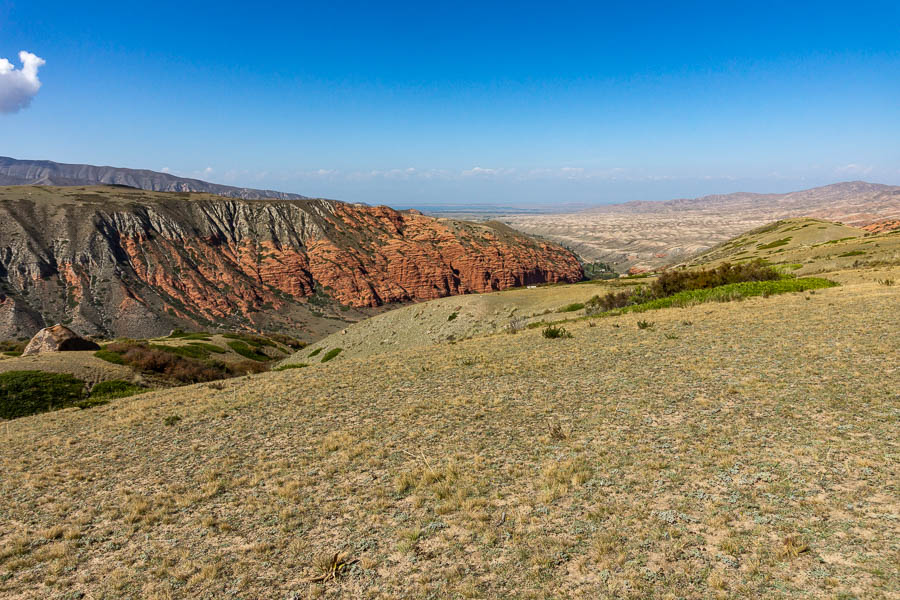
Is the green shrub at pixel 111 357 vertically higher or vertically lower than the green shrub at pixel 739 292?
lower

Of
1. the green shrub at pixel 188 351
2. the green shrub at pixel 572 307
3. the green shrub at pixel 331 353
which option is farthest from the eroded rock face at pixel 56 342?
the green shrub at pixel 572 307

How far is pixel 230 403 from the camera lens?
1581cm

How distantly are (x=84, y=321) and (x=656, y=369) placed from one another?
420 ft

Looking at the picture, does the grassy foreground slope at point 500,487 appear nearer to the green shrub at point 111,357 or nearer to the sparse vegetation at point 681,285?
the green shrub at point 111,357

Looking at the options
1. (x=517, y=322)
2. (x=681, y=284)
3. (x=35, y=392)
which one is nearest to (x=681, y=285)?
(x=681, y=284)

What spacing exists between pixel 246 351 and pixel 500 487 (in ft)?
183

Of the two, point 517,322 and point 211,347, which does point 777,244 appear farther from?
point 211,347

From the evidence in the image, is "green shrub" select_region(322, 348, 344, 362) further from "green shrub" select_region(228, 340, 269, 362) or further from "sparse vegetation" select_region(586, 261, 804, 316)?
"sparse vegetation" select_region(586, 261, 804, 316)

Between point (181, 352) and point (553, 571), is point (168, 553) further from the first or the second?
point (181, 352)

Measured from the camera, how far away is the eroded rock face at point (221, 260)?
364 ft

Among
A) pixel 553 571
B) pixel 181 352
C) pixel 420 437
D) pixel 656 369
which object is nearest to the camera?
pixel 553 571

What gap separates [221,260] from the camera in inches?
5502

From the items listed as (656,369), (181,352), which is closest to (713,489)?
(656,369)

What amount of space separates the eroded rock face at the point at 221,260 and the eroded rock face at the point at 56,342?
248 ft
